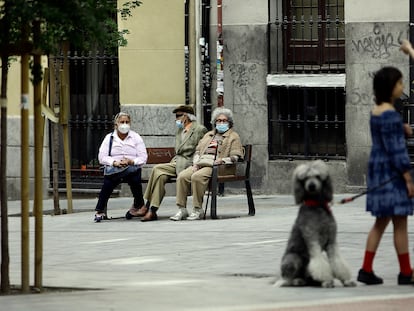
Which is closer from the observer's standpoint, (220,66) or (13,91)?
(220,66)

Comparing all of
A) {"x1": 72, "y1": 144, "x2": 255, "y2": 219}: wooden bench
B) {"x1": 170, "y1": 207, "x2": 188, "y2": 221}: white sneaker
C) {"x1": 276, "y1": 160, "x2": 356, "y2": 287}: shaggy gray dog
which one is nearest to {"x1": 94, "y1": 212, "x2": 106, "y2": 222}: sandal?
{"x1": 72, "y1": 144, "x2": 255, "y2": 219}: wooden bench

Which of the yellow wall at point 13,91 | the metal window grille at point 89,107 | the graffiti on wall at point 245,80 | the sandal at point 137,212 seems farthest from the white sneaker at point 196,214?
the yellow wall at point 13,91

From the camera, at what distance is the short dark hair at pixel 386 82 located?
10.4 meters

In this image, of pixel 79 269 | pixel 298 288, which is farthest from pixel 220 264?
pixel 298 288

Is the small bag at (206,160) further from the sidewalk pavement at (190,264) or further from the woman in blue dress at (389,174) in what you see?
the woman in blue dress at (389,174)

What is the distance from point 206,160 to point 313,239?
7.07 meters

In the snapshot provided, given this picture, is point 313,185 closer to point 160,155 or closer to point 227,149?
point 227,149

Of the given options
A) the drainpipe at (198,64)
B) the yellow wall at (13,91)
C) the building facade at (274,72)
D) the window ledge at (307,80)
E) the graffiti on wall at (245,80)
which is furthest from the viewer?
the yellow wall at (13,91)

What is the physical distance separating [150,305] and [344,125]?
1121 centimetres

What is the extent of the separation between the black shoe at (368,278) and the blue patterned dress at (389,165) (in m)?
0.47

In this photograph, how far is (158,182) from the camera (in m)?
17.6

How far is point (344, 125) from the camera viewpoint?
2056 cm

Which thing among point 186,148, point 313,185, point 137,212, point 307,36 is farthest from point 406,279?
point 307,36

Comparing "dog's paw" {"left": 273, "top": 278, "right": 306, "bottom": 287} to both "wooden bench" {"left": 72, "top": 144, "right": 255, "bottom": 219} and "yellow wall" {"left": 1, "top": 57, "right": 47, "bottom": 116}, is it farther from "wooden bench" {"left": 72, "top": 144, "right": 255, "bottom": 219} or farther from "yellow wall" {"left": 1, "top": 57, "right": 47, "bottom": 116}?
"yellow wall" {"left": 1, "top": 57, "right": 47, "bottom": 116}
